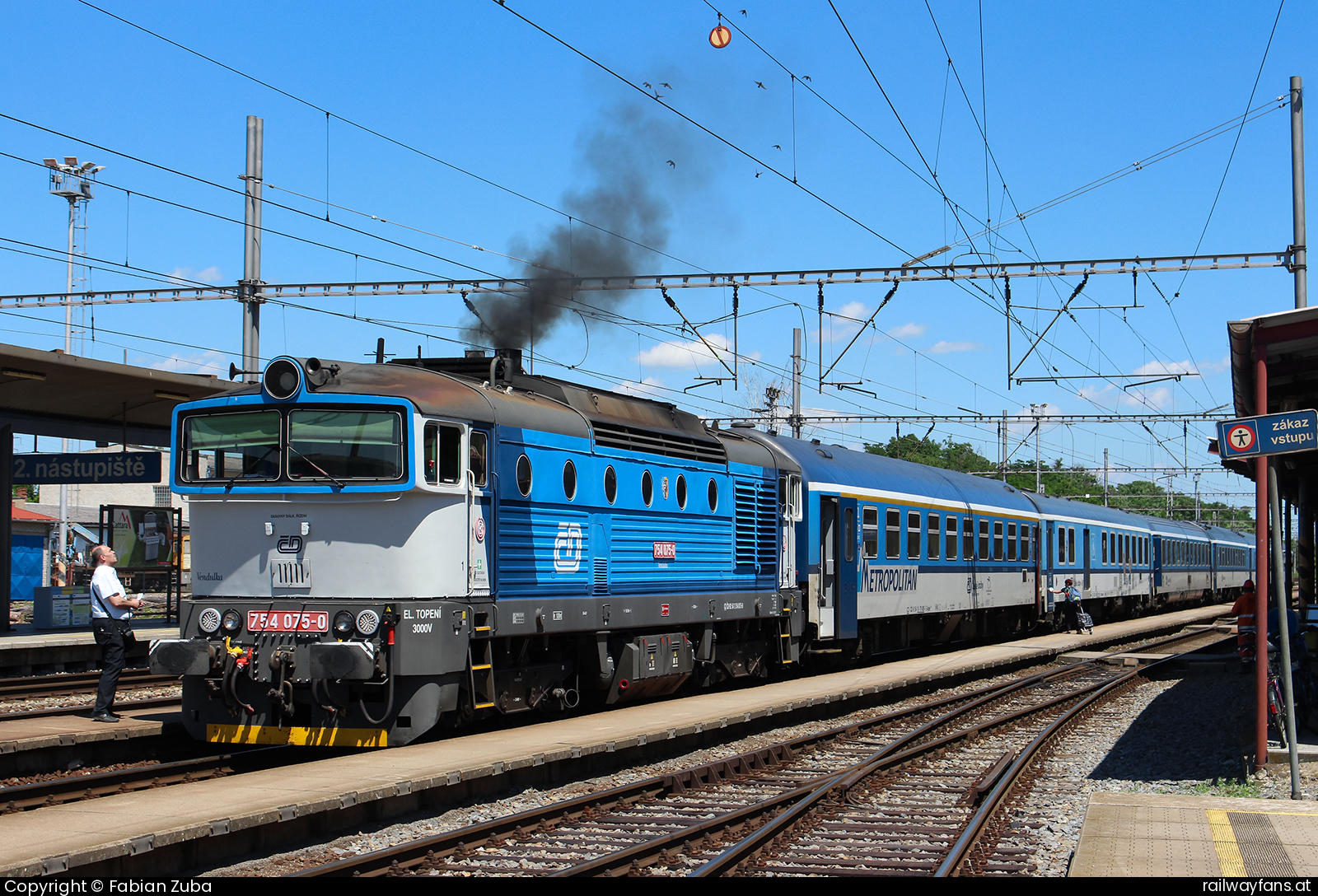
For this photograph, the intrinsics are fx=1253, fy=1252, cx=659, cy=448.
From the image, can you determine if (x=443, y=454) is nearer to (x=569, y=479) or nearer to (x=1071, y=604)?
(x=569, y=479)

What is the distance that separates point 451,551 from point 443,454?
0.88 metres

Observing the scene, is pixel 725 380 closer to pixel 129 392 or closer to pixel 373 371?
pixel 129 392

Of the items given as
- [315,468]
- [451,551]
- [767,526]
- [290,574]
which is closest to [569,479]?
[451,551]

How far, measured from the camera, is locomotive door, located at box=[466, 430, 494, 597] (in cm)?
1150

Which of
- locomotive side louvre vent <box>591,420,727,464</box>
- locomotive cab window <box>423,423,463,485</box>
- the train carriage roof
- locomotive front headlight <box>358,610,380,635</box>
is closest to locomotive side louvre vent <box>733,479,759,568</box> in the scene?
locomotive side louvre vent <box>591,420,727,464</box>

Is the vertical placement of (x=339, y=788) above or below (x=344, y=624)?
below

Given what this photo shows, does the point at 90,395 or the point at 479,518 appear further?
the point at 90,395

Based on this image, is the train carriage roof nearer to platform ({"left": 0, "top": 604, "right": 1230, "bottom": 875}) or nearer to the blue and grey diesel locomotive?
the blue and grey diesel locomotive

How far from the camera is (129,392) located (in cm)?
2111

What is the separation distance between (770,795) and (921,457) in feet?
223

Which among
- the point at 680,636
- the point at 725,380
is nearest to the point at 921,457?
the point at 725,380

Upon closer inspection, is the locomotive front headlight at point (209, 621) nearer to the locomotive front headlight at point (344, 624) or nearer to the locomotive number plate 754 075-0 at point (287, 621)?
the locomotive number plate 754 075-0 at point (287, 621)

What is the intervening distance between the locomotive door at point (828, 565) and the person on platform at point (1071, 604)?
13.7 metres

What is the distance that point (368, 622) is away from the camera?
1070 centimetres
